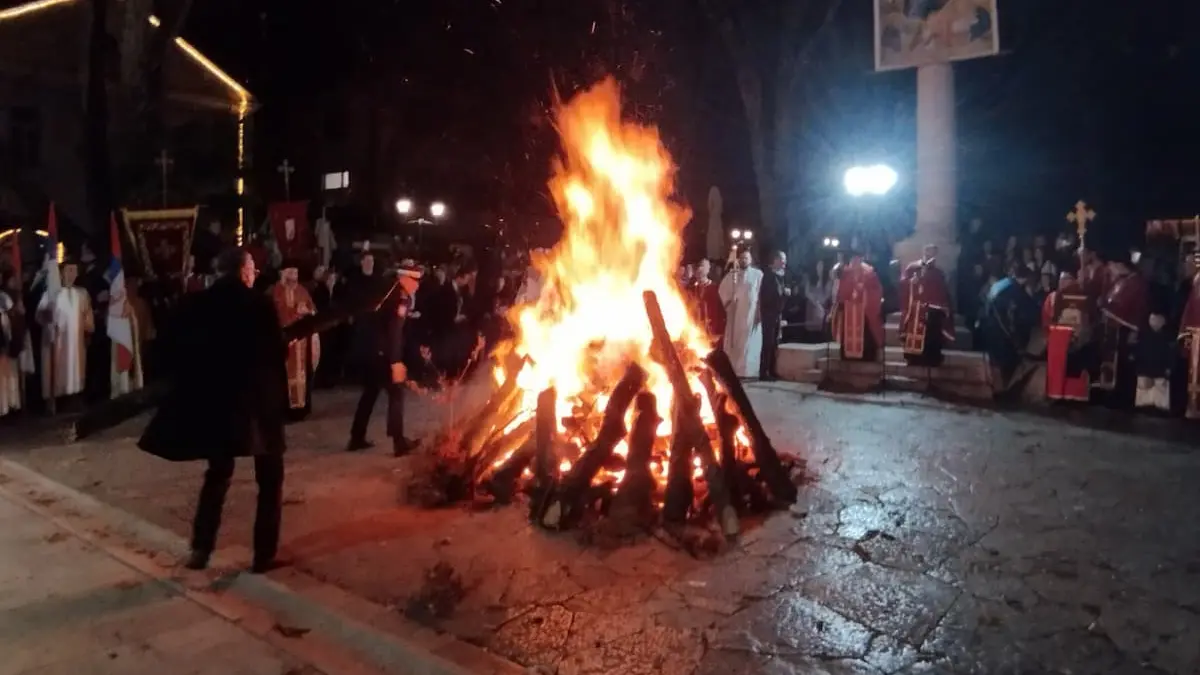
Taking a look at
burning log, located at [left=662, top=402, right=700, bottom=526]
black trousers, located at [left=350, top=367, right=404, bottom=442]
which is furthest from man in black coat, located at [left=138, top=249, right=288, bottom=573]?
black trousers, located at [left=350, top=367, right=404, bottom=442]

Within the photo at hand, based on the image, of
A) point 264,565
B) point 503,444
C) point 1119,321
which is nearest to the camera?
point 264,565

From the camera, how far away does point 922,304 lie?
44.2 feet

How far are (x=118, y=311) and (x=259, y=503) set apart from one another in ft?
24.2

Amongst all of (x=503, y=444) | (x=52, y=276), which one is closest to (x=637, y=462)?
(x=503, y=444)

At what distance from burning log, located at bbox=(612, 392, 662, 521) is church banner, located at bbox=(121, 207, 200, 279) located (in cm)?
779

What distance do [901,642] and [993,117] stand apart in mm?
26433

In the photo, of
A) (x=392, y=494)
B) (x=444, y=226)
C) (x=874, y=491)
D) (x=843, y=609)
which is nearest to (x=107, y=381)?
(x=392, y=494)

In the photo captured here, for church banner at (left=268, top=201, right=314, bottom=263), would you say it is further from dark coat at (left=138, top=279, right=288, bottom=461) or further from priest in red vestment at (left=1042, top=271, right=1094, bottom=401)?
priest in red vestment at (left=1042, top=271, right=1094, bottom=401)

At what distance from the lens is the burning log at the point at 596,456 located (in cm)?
685

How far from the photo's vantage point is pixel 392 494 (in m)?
7.91

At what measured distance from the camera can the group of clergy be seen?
37.1ft

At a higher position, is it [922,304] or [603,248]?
[603,248]

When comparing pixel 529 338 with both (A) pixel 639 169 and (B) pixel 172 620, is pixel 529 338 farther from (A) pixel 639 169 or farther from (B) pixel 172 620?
(B) pixel 172 620

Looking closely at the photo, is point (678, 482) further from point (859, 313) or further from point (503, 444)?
point (859, 313)
